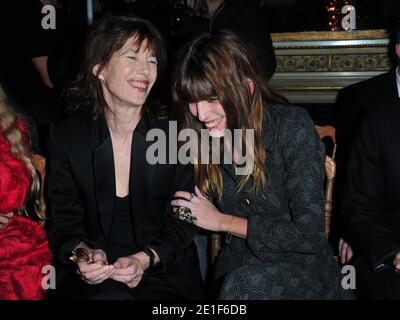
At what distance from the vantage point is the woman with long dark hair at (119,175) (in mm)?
1976

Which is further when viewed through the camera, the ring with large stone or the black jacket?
the black jacket

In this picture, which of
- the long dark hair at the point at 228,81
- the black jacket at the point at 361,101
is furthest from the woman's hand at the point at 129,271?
the black jacket at the point at 361,101

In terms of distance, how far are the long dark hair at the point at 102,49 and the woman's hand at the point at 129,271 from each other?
55 cm

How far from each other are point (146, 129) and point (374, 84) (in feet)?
4.57

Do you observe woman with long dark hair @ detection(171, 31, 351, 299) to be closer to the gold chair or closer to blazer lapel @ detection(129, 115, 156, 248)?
blazer lapel @ detection(129, 115, 156, 248)

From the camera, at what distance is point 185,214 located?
1925 mm

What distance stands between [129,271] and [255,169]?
1.74ft

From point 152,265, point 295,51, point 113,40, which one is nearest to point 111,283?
point 152,265

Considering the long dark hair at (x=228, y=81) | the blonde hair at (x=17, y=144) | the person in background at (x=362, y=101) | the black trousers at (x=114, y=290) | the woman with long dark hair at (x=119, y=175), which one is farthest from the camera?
the person in background at (x=362, y=101)

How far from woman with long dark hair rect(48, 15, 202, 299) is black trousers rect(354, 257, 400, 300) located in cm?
57

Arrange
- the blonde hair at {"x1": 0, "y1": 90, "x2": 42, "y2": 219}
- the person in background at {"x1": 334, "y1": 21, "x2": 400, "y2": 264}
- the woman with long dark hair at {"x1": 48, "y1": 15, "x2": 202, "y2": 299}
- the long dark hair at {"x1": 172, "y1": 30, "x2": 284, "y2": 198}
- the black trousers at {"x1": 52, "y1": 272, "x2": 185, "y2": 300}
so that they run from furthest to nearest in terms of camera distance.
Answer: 1. the person in background at {"x1": 334, "y1": 21, "x2": 400, "y2": 264}
2. the blonde hair at {"x1": 0, "y1": 90, "x2": 42, "y2": 219}
3. the woman with long dark hair at {"x1": 48, "y1": 15, "x2": 202, "y2": 299}
4. the long dark hair at {"x1": 172, "y1": 30, "x2": 284, "y2": 198}
5. the black trousers at {"x1": 52, "y1": 272, "x2": 185, "y2": 300}

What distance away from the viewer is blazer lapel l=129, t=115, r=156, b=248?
2.01 meters

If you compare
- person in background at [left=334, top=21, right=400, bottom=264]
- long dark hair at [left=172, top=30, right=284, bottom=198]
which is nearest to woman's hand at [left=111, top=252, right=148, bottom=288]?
long dark hair at [left=172, top=30, right=284, bottom=198]

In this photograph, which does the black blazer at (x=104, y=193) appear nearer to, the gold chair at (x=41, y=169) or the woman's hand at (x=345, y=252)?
the gold chair at (x=41, y=169)
